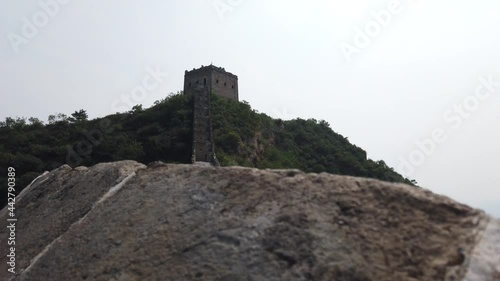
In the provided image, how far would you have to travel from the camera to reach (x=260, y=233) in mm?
2238

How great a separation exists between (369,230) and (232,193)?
83 cm

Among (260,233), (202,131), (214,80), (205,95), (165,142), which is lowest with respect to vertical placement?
(260,233)

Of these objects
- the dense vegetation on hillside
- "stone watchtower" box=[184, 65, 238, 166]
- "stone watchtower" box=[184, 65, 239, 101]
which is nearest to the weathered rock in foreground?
Answer: "stone watchtower" box=[184, 65, 238, 166]

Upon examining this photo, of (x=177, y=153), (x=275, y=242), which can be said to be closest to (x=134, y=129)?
(x=177, y=153)

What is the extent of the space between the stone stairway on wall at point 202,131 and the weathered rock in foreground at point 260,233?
2655 centimetres

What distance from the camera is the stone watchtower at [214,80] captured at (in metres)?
48.6

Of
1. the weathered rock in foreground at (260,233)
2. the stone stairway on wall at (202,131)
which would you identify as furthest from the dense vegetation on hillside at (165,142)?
the weathered rock in foreground at (260,233)

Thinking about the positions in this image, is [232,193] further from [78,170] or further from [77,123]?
[77,123]

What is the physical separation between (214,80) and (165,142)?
15.9m

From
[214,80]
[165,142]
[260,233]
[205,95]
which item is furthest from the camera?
[214,80]

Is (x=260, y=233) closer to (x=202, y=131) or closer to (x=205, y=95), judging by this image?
(x=202, y=131)

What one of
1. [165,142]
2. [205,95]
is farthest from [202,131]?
[205,95]

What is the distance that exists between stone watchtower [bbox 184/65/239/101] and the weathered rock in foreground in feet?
149

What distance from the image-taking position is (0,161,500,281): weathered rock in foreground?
1.94m
